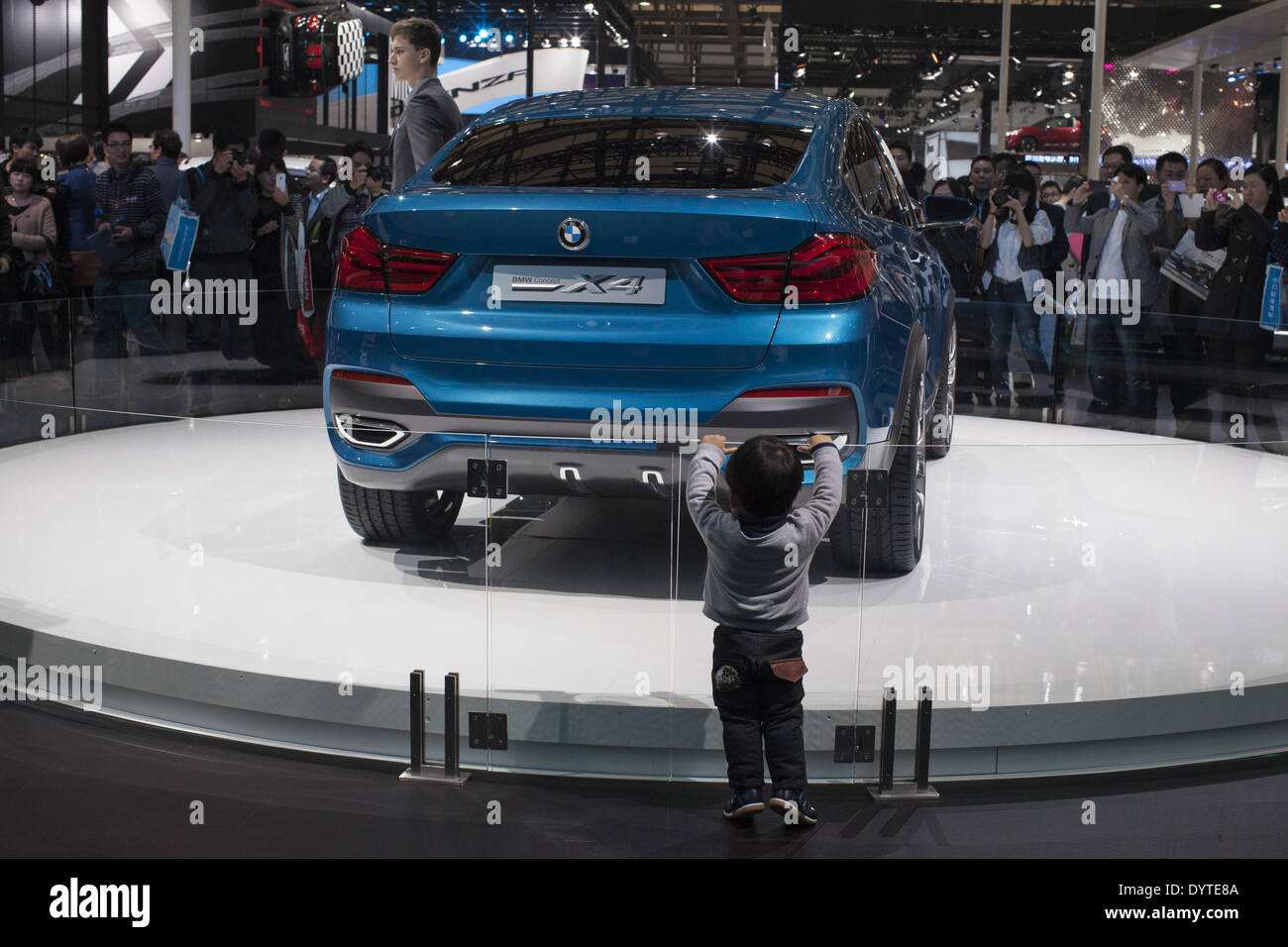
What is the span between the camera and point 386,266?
3.88m

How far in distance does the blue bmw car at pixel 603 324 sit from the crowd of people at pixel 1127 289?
3.62m

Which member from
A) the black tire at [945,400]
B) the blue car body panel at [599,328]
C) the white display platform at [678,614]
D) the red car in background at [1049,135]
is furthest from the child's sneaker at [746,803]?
the red car in background at [1049,135]

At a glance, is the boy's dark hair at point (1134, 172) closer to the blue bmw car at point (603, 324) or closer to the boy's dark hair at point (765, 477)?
the blue bmw car at point (603, 324)

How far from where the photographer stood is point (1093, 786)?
10.7 ft

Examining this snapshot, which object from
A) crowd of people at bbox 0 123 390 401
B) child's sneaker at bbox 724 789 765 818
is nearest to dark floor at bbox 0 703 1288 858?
child's sneaker at bbox 724 789 765 818

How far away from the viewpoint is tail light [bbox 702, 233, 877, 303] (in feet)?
11.9

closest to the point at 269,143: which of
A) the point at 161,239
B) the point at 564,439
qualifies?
the point at 161,239

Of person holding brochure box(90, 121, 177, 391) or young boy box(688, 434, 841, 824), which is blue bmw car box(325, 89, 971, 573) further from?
person holding brochure box(90, 121, 177, 391)

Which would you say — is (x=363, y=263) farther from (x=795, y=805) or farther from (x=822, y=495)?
(x=795, y=805)

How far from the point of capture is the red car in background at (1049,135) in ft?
69.1

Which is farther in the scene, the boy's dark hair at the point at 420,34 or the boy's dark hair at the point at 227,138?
the boy's dark hair at the point at 227,138

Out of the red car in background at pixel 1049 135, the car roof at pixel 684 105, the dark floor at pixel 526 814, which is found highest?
the red car in background at pixel 1049 135

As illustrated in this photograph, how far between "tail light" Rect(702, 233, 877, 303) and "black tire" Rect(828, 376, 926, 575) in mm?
532
